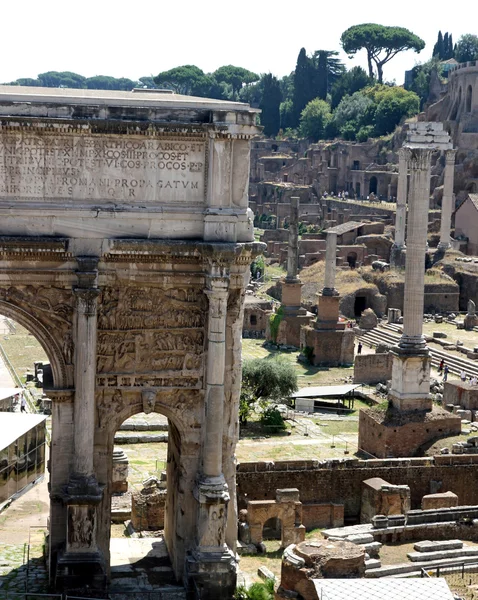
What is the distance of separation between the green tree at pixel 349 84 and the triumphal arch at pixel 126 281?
9294 centimetres

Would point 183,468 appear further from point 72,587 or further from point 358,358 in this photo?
point 358,358

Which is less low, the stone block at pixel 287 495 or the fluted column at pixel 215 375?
the fluted column at pixel 215 375

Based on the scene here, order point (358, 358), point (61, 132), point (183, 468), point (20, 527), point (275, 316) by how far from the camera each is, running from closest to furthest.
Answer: point (61, 132), point (183, 468), point (20, 527), point (358, 358), point (275, 316)

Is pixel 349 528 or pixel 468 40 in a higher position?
pixel 468 40

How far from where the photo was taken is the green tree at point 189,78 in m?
140

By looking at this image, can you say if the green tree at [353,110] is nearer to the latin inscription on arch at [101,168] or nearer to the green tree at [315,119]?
the green tree at [315,119]

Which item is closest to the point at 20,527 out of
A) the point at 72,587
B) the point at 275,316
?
the point at 72,587

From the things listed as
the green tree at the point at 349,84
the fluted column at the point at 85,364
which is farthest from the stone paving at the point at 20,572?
the green tree at the point at 349,84

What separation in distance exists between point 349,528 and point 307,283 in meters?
35.5

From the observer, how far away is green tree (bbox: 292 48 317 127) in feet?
366

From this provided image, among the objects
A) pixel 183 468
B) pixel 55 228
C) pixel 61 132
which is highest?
pixel 61 132

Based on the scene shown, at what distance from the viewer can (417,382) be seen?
30.4 m

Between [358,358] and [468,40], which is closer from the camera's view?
[358,358]

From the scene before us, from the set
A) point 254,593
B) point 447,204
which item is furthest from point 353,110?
point 254,593
